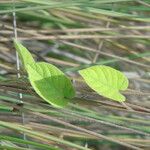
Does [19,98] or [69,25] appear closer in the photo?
[19,98]

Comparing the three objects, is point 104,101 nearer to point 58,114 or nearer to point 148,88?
point 58,114

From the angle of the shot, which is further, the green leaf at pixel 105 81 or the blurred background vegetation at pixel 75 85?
the blurred background vegetation at pixel 75 85

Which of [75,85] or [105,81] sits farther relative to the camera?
[75,85]

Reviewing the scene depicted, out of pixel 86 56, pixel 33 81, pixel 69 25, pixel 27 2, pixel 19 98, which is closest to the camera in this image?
pixel 33 81

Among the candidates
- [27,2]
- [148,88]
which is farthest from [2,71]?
[148,88]
